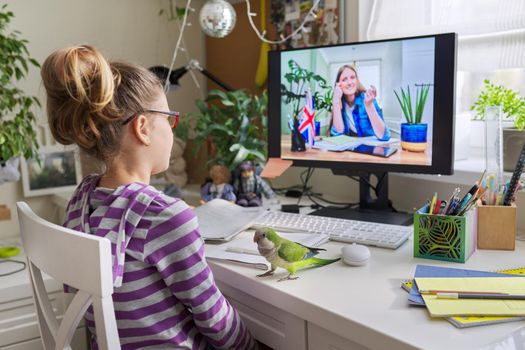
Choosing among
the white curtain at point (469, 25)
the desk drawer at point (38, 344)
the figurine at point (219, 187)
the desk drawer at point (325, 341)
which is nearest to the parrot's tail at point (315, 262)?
the desk drawer at point (325, 341)

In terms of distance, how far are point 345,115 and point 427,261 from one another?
50 centimetres

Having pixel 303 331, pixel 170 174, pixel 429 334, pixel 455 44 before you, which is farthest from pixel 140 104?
pixel 170 174

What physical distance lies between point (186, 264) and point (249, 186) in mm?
796

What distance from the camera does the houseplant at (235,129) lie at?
171 cm

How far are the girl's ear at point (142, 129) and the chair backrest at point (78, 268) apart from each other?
0.74ft

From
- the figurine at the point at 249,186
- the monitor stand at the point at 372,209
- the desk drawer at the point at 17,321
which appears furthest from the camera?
the figurine at the point at 249,186

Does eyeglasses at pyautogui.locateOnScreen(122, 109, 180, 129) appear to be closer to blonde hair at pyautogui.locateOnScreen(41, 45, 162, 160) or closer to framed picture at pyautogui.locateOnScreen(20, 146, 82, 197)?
blonde hair at pyautogui.locateOnScreen(41, 45, 162, 160)

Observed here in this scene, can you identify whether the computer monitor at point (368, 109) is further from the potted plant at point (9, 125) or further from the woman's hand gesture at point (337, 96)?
the potted plant at point (9, 125)

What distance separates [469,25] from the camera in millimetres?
1439

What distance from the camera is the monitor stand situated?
1403mm

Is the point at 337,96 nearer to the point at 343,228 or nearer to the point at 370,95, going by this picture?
the point at 370,95

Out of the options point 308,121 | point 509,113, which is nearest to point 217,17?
point 308,121

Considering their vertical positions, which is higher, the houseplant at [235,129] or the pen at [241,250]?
the houseplant at [235,129]

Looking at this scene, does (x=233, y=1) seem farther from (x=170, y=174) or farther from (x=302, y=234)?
(x=302, y=234)
